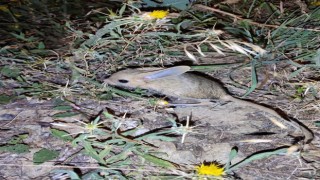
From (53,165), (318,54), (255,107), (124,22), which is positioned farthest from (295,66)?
(53,165)

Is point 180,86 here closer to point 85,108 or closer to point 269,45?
A: point 85,108

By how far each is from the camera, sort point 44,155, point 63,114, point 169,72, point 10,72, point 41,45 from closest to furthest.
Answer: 1. point 44,155
2. point 63,114
3. point 169,72
4. point 10,72
5. point 41,45

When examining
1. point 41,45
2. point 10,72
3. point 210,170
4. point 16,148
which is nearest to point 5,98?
point 10,72

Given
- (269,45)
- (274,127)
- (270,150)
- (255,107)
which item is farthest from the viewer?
(269,45)

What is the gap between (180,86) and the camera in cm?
166

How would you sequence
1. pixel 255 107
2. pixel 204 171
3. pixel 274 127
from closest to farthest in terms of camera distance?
1. pixel 204 171
2. pixel 274 127
3. pixel 255 107

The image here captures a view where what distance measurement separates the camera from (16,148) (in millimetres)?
1368

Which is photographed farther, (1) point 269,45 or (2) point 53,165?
(1) point 269,45

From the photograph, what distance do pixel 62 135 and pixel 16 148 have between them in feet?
0.51

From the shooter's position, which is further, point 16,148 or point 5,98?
point 5,98

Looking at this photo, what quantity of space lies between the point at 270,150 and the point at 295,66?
678mm

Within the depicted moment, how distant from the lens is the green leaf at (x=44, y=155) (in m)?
1.31

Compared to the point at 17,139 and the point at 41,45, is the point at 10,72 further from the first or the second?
the point at 17,139

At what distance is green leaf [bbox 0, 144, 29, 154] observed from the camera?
1.36m
